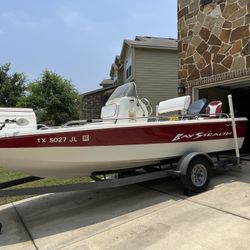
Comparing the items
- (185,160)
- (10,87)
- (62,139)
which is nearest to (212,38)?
(185,160)

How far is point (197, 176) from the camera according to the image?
5.82 m

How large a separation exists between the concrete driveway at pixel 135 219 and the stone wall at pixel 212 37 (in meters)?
3.51

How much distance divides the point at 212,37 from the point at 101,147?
575 cm

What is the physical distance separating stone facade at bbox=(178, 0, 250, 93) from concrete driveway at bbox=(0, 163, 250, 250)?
3430 mm

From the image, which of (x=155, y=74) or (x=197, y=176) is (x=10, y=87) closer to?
(x=155, y=74)

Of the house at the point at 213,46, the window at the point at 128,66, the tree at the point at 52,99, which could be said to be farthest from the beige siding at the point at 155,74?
the house at the point at 213,46

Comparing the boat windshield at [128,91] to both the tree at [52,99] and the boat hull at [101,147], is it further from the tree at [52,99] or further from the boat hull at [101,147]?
the tree at [52,99]

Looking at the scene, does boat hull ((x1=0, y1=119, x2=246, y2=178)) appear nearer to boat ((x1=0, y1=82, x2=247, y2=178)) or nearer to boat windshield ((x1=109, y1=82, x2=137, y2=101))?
boat ((x1=0, y1=82, x2=247, y2=178))

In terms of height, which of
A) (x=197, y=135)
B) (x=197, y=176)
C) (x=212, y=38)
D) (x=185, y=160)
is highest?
(x=212, y=38)

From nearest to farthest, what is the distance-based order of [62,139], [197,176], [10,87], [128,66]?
[62,139] < [197,176] < [128,66] < [10,87]

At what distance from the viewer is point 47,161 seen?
4.78m

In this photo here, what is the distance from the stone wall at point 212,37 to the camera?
8250 mm

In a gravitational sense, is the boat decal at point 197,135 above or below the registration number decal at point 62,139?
below

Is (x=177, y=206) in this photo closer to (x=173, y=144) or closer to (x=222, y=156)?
(x=173, y=144)
